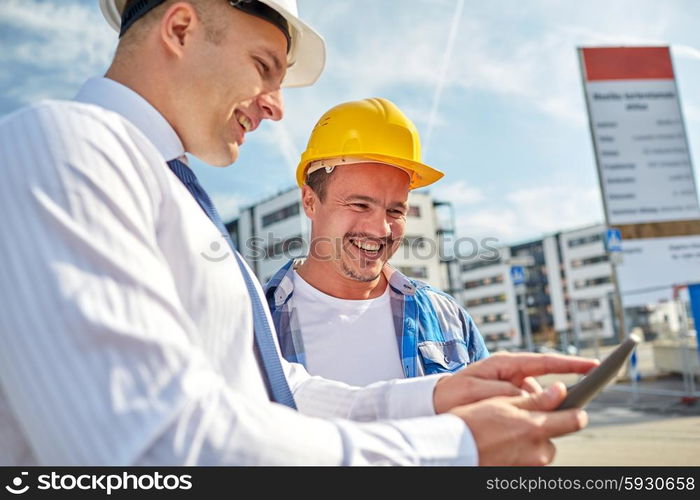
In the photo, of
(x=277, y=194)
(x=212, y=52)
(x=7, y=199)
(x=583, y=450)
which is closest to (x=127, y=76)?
(x=212, y=52)

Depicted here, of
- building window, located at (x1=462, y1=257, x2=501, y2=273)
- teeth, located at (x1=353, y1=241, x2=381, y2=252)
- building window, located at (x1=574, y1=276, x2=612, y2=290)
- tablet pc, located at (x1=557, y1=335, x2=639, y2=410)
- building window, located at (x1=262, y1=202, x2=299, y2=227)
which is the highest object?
building window, located at (x1=262, y1=202, x2=299, y2=227)

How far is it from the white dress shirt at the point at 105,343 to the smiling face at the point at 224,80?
0.46 meters

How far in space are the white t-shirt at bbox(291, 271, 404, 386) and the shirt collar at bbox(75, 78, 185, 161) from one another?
6.14ft

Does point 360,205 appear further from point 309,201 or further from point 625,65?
point 625,65

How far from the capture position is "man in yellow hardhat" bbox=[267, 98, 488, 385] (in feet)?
10.3

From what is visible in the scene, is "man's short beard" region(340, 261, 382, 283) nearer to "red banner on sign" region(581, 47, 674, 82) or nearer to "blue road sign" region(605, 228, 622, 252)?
"blue road sign" region(605, 228, 622, 252)

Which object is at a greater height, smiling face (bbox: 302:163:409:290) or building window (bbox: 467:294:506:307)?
building window (bbox: 467:294:506:307)

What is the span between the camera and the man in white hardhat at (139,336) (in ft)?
2.69

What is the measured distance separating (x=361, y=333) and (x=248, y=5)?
6.49ft

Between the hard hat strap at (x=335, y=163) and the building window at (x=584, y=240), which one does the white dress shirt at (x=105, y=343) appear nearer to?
the hard hat strap at (x=335, y=163)

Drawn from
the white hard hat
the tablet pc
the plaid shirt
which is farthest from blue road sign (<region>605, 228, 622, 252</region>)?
the tablet pc

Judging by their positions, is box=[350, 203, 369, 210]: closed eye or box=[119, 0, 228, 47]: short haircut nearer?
box=[119, 0, 228, 47]: short haircut

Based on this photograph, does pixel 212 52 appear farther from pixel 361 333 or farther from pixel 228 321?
pixel 361 333

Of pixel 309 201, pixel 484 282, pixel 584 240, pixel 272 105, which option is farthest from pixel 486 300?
pixel 272 105
